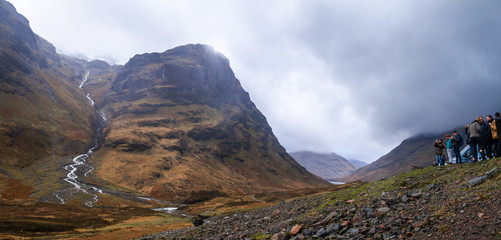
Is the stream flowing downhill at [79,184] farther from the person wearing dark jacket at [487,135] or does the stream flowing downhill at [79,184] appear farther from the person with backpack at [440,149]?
the person wearing dark jacket at [487,135]

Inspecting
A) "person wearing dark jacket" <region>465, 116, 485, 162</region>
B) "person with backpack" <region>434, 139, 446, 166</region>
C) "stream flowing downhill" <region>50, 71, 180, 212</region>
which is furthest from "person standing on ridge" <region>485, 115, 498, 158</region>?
"stream flowing downhill" <region>50, 71, 180, 212</region>

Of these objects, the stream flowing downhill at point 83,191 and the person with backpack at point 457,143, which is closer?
the person with backpack at point 457,143

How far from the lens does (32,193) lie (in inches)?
3890

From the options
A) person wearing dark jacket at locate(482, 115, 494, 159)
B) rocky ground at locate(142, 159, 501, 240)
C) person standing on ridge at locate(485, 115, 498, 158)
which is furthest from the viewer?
person wearing dark jacket at locate(482, 115, 494, 159)

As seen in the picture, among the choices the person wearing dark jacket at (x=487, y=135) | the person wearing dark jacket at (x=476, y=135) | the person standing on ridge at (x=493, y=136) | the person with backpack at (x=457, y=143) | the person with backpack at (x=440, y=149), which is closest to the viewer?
the person standing on ridge at (x=493, y=136)

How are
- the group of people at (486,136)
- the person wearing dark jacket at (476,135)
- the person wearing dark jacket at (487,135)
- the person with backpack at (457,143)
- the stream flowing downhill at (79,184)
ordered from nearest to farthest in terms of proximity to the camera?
1. the group of people at (486,136)
2. the person wearing dark jacket at (487,135)
3. the person wearing dark jacket at (476,135)
4. the person with backpack at (457,143)
5. the stream flowing downhill at (79,184)

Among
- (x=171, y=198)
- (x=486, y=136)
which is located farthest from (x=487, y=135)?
(x=171, y=198)

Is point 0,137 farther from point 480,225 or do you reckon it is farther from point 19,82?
point 480,225

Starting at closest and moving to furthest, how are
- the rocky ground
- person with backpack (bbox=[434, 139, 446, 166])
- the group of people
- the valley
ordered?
the rocky ground < the valley < the group of people < person with backpack (bbox=[434, 139, 446, 166])

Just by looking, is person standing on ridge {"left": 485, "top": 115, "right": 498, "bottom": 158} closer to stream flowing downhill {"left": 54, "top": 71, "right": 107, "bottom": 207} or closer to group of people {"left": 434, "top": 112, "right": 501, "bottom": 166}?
group of people {"left": 434, "top": 112, "right": 501, "bottom": 166}

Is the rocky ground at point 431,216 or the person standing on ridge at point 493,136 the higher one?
the person standing on ridge at point 493,136

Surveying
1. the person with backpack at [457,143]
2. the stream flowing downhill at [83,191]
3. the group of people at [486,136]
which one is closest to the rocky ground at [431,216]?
the group of people at [486,136]

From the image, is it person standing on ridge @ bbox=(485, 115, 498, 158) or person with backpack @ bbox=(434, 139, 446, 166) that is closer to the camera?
person standing on ridge @ bbox=(485, 115, 498, 158)

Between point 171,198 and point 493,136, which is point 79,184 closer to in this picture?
point 171,198
